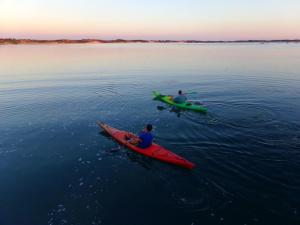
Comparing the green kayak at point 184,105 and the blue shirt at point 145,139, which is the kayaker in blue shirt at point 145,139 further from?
the green kayak at point 184,105

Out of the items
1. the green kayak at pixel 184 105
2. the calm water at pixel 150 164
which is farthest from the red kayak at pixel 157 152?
the green kayak at pixel 184 105

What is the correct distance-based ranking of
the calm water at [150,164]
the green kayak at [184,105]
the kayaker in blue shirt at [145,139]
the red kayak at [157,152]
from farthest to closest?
the green kayak at [184,105]
the kayaker in blue shirt at [145,139]
the red kayak at [157,152]
the calm water at [150,164]

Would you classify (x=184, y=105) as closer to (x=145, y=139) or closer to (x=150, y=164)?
(x=145, y=139)

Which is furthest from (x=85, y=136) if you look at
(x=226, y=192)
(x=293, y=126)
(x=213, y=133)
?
(x=293, y=126)

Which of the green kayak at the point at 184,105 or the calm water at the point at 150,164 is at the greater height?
the green kayak at the point at 184,105

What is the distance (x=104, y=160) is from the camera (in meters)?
15.7

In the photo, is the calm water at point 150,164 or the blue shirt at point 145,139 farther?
the blue shirt at point 145,139

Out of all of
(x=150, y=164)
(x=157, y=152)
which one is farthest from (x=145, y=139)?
(x=150, y=164)

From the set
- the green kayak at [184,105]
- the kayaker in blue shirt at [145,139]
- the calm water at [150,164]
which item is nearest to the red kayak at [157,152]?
the kayaker in blue shirt at [145,139]

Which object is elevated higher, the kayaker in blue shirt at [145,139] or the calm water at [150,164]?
the kayaker in blue shirt at [145,139]

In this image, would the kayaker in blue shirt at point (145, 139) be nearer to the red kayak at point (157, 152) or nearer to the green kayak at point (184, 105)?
the red kayak at point (157, 152)

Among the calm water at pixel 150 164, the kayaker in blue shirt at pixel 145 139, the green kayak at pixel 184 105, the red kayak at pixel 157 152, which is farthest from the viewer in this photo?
the green kayak at pixel 184 105

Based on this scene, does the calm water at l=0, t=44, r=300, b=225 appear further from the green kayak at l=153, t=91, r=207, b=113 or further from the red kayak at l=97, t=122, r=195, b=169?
the green kayak at l=153, t=91, r=207, b=113

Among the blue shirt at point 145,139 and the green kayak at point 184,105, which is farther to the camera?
the green kayak at point 184,105
